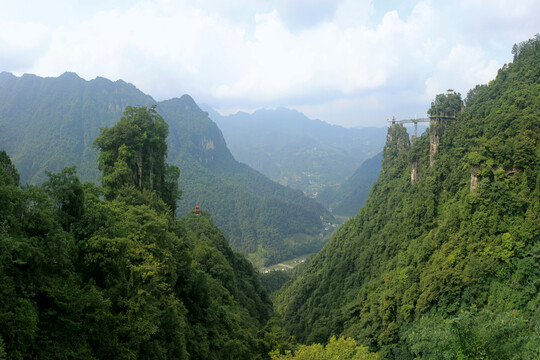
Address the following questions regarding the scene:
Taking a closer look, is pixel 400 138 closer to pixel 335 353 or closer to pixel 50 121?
pixel 335 353

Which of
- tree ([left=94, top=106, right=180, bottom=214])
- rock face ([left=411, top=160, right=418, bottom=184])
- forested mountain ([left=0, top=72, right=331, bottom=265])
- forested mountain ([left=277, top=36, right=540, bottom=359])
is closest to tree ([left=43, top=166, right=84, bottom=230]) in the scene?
tree ([left=94, top=106, right=180, bottom=214])

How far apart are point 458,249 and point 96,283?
33.5 metres

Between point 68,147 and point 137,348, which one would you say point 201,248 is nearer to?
point 137,348

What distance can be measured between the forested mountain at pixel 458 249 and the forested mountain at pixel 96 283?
14015mm

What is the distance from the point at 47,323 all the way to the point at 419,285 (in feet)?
117

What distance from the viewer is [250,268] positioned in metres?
63.0

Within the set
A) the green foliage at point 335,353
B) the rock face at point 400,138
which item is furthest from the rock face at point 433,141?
the green foliage at point 335,353

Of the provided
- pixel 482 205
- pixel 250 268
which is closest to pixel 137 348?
pixel 482 205

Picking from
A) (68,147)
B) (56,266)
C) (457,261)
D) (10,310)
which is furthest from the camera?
(68,147)

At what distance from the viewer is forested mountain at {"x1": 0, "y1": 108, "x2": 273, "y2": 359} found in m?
12.3

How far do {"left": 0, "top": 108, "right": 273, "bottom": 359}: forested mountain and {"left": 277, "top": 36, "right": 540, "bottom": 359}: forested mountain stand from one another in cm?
1401

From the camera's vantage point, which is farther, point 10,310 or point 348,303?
point 348,303

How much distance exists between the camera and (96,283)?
16.9 meters

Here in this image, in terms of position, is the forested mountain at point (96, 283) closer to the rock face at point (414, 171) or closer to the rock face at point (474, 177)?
the rock face at point (474, 177)
